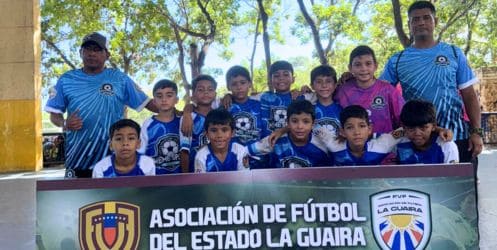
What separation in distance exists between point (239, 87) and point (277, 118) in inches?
14.4

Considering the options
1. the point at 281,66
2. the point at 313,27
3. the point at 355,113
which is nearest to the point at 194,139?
the point at 281,66

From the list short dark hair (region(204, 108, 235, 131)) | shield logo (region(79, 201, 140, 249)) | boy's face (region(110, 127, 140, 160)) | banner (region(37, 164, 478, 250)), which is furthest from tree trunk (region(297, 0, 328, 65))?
shield logo (region(79, 201, 140, 249))

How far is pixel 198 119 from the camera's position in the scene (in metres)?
3.44

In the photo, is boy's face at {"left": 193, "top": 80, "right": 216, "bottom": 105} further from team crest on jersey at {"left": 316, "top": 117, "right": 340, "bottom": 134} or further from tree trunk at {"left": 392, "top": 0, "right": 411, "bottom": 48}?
tree trunk at {"left": 392, "top": 0, "right": 411, "bottom": 48}

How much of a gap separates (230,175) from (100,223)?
61cm

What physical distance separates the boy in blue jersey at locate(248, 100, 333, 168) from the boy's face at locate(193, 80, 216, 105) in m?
0.68

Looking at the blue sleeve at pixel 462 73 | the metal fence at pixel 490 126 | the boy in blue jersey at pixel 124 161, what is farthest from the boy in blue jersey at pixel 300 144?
the metal fence at pixel 490 126

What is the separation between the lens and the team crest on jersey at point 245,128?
11.3 ft

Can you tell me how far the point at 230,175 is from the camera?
7.16 feet

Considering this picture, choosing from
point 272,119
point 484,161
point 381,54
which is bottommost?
point 484,161

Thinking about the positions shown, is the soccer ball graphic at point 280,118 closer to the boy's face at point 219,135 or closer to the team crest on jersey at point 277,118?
the team crest on jersey at point 277,118

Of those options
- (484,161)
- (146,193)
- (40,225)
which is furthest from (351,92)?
(484,161)

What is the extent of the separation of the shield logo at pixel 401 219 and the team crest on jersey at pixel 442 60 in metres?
1.30

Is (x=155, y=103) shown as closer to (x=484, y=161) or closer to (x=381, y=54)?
(x=484, y=161)
